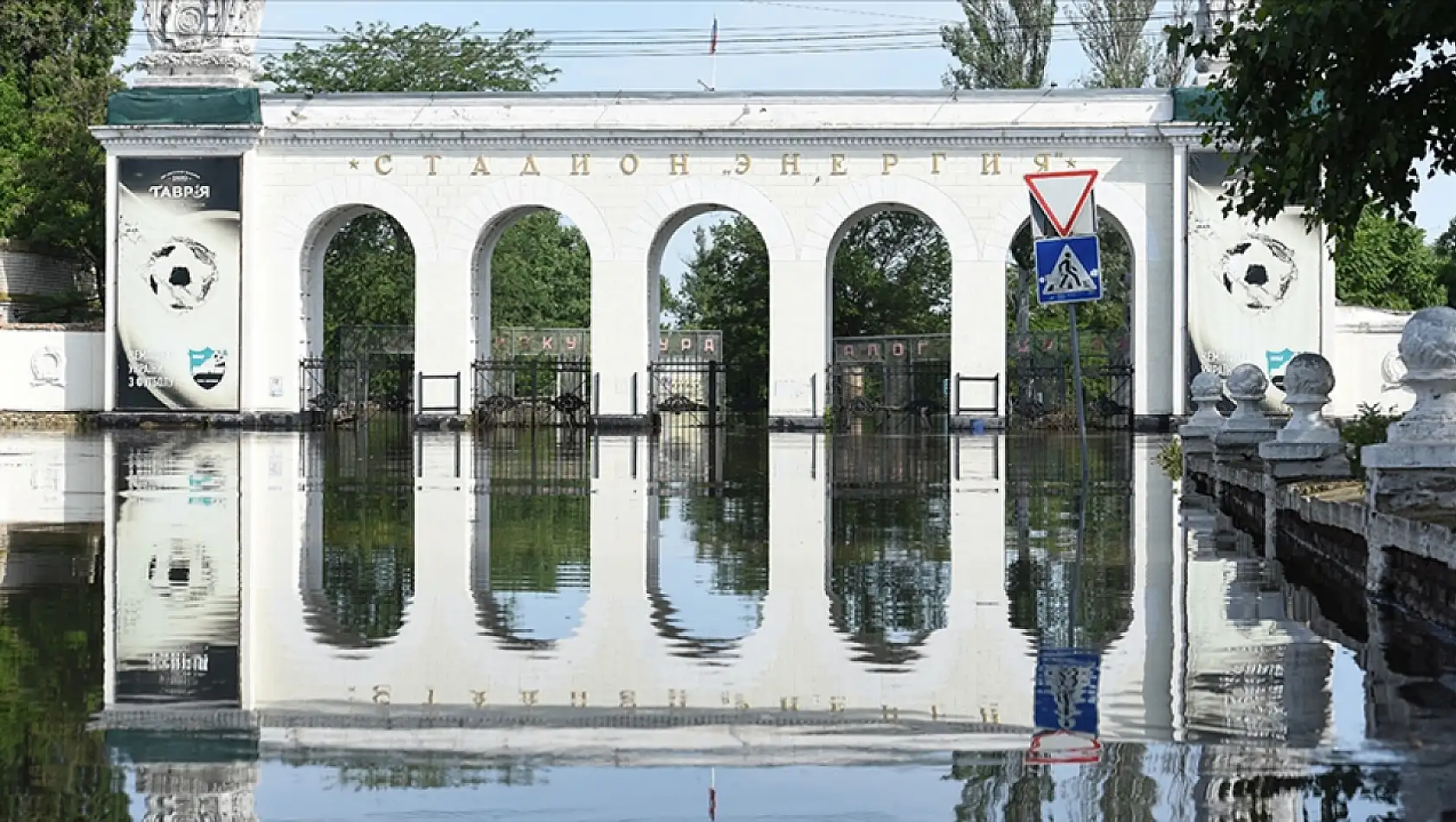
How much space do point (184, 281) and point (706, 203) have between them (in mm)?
10866

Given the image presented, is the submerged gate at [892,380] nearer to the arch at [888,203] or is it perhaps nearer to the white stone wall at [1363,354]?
the arch at [888,203]

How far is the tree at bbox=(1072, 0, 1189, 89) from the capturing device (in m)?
65.3

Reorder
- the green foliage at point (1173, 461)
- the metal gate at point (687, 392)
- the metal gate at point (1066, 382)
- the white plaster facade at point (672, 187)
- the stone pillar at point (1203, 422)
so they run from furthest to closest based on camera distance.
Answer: the metal gate at point (687, 392) < the metal gate at point (1066, 382) < the white plaster facade at point (672, 187) < the green foliage at point (1173, 461) < the stone pillar at point (1203, 422)

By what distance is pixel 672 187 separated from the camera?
4622 centimetres

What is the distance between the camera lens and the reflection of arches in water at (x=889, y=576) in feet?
34.3

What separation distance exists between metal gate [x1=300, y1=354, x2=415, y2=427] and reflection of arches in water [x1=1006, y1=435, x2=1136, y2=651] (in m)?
22.1

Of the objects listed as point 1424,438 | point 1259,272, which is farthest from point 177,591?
point 1259,272

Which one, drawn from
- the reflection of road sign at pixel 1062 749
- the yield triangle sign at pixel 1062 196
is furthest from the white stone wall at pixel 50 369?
the reflection of road sign at pixel 1062 749

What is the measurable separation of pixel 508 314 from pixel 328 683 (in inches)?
2528

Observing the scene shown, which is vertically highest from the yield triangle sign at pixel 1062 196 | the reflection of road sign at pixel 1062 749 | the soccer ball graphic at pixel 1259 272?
the soccer ball graphic at pixel 1259 272

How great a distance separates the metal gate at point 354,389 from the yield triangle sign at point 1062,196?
2353 centimetres

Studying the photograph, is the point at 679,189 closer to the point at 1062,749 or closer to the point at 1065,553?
the point at 1065,553

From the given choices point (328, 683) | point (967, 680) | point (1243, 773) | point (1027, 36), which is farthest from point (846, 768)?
point (1027, 36)

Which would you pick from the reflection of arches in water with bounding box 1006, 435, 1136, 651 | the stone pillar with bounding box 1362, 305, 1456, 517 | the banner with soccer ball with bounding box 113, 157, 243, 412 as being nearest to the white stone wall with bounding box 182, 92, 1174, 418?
the banner with soccer ball with bounding box 113, 157, 243, 412
